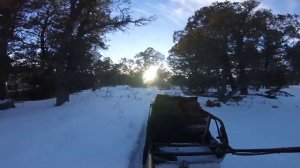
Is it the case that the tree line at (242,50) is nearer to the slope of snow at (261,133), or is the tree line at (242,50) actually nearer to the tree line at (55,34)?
the slope of snow at (261,133)

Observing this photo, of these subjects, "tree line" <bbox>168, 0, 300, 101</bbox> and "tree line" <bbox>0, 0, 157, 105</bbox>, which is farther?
"tree line" <bbox>168, 0, 300, 101</bbox>

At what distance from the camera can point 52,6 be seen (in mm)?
21328

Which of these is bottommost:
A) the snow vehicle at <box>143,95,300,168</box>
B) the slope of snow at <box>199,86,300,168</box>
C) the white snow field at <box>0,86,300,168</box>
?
the slope of snow at <box>199,86,300,168</box>

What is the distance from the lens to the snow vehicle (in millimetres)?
7449

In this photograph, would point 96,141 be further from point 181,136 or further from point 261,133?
point 261,133

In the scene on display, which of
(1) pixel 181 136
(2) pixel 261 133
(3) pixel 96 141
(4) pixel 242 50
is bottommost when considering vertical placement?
(2) pixel 261 133

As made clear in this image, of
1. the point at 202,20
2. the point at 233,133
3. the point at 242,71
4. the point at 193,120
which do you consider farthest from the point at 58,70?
the point at 202,20

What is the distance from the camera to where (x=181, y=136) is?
10.8 m

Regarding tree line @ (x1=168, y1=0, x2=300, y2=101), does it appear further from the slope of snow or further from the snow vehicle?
the snow vehicle

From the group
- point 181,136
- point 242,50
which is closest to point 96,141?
point 181,136

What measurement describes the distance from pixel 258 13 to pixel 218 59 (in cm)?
468

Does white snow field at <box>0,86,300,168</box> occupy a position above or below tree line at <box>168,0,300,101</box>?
below

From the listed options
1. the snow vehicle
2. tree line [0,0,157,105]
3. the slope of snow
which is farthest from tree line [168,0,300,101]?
the snow vehicle

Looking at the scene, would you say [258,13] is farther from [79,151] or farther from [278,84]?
[79,151]
